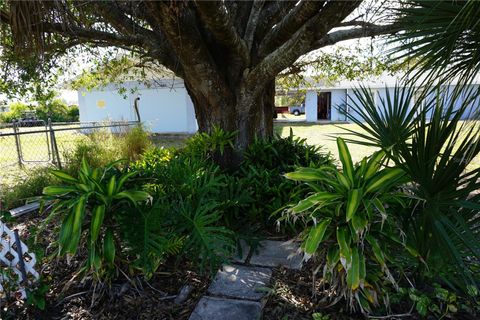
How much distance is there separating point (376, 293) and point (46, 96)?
812 cm

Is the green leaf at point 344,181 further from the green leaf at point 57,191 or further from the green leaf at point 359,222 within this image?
the green leaf at point 57,191

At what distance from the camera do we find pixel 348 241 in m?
2.14

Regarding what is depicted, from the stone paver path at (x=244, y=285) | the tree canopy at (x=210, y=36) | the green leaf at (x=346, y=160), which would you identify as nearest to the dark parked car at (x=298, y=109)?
the tree canopy at (x=210, y=36)

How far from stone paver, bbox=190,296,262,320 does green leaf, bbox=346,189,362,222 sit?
0.96m

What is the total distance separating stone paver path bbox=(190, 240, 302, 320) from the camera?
7.91 ft

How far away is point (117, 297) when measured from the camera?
2.67 meters

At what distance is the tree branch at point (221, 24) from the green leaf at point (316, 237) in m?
2.61

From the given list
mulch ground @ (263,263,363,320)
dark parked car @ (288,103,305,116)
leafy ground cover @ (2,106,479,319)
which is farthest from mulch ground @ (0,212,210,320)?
dark parked car @ (288,103,305,116)

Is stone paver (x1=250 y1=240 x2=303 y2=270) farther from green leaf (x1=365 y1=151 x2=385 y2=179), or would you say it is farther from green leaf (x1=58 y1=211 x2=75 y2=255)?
green leaf (x1=58 y1=211 x2=75 y2=255)

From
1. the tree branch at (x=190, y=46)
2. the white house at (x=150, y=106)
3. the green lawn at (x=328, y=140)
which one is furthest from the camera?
the white house at (x=150, y=106)

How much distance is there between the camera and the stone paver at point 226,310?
2.36 m

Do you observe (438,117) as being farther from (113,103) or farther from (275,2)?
(113,103)

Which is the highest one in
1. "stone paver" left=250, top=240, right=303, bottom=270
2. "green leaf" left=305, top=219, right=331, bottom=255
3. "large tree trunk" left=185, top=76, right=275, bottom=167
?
"large tree trunk" left=185, top=76, right=275, bottom=167

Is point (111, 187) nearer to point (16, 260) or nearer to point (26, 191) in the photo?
point (16, 260)
